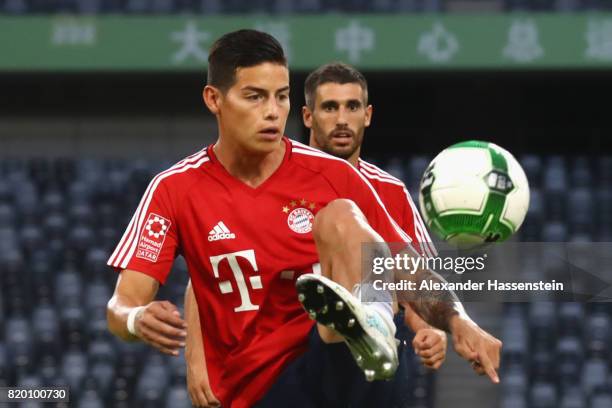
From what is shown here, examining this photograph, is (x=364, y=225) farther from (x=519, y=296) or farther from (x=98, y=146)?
(x=98, y=146)

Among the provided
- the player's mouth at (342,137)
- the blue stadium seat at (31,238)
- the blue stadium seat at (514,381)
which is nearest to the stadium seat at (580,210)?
the blue stadium seat at (514,381)

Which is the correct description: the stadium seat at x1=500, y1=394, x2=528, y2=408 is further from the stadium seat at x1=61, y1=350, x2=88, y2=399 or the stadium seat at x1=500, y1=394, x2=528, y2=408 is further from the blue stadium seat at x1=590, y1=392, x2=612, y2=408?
the stadium seat at x1=61, y1=350, x2=88, y2=399

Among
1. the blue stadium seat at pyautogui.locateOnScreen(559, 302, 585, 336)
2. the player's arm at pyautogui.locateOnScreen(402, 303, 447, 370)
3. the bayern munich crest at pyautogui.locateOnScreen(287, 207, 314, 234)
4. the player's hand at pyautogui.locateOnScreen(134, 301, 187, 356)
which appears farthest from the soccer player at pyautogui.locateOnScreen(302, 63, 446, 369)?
the blue stadium seat at pyautogui.locateOnScreen(559, 302, 585, 336)

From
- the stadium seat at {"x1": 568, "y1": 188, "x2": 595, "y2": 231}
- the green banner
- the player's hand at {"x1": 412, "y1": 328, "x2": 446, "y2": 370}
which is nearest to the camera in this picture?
the player's hand at {"x1": 412, "y1": 328, "x2": 446, "y2": 370}

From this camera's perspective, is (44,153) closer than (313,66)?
No

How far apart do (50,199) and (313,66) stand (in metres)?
2.48

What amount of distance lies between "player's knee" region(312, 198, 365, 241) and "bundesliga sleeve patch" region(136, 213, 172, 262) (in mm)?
668

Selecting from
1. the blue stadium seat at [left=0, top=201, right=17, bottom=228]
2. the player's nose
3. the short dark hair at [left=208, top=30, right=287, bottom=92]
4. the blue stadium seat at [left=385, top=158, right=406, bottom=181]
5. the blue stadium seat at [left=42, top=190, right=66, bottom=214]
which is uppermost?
the blue stadium seat at [left=385, top=158, right=406, bottom=181]

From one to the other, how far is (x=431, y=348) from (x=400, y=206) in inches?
57.8

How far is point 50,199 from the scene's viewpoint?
11.1 meters

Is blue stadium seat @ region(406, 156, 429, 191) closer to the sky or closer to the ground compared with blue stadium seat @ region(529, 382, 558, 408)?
closer to the sky

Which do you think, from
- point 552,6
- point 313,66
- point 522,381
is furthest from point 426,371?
point 552,6

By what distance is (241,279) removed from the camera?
4.77 meters

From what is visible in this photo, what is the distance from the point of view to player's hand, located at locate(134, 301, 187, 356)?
4031mm
